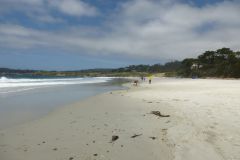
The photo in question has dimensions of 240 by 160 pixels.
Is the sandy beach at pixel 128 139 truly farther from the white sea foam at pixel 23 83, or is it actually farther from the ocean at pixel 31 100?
the white sea foam at pixel 23 83

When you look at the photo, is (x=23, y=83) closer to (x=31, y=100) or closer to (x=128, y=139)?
(x=31, y=100)

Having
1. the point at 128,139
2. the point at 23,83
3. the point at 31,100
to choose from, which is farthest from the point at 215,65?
the point at 128,139

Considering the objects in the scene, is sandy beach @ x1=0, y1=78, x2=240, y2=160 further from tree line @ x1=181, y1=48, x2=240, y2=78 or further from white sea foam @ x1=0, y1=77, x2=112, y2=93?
tree line @ x1=181, y1=48, x2=240, y2=78

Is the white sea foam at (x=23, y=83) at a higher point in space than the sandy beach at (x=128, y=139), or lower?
lower

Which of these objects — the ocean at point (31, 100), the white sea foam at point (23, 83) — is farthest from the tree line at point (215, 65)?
the ocean at point (31, 100)

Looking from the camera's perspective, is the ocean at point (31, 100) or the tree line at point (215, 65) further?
the tree line at point (215, 65)

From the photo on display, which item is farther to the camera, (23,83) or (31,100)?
(23,83)

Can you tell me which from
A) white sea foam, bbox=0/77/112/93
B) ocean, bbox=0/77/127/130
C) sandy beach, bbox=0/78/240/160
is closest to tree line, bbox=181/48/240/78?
white sea foam, bbox=0/77/112/93

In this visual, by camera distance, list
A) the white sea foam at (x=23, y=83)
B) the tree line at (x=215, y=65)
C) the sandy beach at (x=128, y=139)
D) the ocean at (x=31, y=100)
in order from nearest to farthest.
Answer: the sandy beach at (x=128, y=139)
the ocean at (x=31, y=100)
the white sea foam at (x=23, y=83)
the tree line at (x=215, y=65)

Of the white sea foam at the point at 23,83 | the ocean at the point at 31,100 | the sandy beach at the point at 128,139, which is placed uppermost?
the sandy beach at the point at 128,139

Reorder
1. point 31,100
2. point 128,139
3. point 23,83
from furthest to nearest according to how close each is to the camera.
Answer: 1. point 23,83
2. point 31,100
3. point 128,139

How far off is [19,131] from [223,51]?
298 feet

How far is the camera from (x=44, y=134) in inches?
269

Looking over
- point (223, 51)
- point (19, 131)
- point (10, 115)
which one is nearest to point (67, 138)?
point (19, 131)
